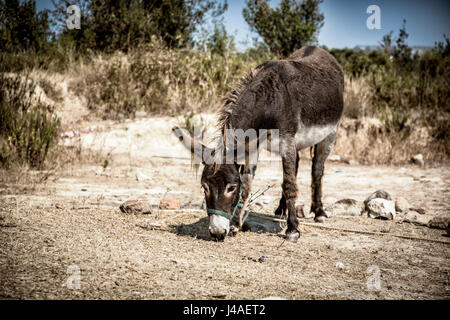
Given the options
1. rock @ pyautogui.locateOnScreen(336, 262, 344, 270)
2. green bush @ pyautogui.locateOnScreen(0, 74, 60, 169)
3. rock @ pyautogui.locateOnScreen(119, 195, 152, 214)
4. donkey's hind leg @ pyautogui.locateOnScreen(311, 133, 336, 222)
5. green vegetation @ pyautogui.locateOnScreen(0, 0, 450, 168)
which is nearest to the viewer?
rock @ pyautogui.locateOnScreen(336, 262, 344, 270)

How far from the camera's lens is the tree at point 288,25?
16.8m

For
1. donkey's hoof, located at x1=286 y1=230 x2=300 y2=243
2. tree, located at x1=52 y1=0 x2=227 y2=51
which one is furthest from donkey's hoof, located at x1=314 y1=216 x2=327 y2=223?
tree, located at x1=52 y1=0 x2=227 y2=51

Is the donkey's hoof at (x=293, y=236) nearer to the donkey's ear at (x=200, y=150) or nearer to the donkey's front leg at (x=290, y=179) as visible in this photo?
the donkey's front leg at (x=290, y=179)

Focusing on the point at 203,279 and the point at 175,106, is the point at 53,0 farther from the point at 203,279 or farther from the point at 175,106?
the point at 203,279

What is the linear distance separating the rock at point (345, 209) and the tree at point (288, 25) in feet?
39.1

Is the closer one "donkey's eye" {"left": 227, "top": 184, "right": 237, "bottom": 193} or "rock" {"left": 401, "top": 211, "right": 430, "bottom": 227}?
"donkey's eye" {"left": 227, "top": 184, "right": 237, "bottom": 193}

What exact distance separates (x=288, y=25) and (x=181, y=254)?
15478mm

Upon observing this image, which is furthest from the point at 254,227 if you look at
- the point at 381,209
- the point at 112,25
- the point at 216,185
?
the point at 112,25

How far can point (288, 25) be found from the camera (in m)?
17.0

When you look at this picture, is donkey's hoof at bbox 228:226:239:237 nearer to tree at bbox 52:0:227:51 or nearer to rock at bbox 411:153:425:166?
rock at bbox 411:153:425:166

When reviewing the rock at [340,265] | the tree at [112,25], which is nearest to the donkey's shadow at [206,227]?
the rock at [340,265]

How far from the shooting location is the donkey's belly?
175 inches

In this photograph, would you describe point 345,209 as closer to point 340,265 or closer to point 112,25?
point 340,265

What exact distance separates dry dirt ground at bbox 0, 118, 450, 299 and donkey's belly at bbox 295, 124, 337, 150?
102 cm
